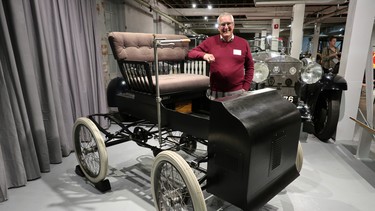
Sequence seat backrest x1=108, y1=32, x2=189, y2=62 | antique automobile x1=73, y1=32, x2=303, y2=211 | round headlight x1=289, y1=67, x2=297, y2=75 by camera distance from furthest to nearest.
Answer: round headlight x1=289, y1=67, x2=297, y2=75, seat backrest x1=108, y1=32, x2=189, y2=62, antique automobile x1=73, y1=32, x2=303, y2=211

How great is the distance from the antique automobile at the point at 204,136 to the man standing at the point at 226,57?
8.1 inches

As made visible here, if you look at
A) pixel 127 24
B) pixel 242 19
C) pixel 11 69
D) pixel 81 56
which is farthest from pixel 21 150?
pixel 242 19

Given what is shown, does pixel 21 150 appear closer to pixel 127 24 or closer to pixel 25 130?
pixel 25 130

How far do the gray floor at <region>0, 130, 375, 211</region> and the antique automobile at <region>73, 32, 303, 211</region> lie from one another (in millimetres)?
183

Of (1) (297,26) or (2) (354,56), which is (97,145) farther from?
(1) (297,26)

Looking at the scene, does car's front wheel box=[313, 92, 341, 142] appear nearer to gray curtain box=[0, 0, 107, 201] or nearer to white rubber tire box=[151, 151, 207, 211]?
white rubber tire box=[151, 151, 207, 211]

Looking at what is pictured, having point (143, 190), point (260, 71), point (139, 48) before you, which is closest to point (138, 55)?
point (139, 48)

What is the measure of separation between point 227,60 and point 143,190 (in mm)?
1492

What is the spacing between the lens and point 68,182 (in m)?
2.46

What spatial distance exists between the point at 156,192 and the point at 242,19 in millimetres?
12779

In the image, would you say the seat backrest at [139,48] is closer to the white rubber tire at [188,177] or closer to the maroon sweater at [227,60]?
the maroon sweater at [227,60]

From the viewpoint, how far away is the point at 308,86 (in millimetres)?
3691

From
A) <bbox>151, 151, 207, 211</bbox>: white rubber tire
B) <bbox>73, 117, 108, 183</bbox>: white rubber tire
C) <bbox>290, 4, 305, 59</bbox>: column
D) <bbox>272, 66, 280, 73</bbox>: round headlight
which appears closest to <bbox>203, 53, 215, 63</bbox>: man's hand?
<bbox>151, 151, 207, 211</bbox>: white rubber tire

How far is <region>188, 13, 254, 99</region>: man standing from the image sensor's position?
2.20m
